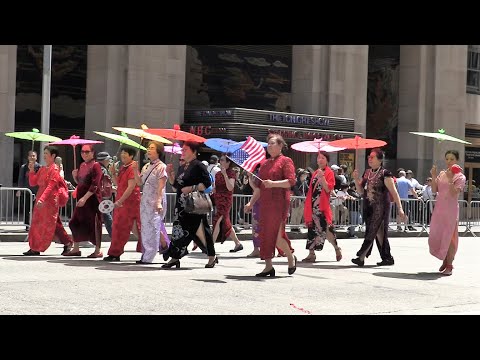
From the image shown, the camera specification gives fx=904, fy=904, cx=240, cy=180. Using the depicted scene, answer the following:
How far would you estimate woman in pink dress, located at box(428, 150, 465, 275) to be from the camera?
42.3 ft

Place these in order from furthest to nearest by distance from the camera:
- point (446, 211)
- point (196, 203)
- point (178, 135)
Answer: point (178, 135) < point (446, 211) < point (196, 203)

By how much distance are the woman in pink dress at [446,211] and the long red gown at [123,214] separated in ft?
14.5

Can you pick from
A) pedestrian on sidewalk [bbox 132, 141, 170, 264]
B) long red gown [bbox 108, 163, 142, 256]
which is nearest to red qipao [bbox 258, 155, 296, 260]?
pedestrian on sidewalk [bbox 132, 141, 170, 264]

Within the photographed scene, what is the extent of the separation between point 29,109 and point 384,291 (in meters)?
18.1

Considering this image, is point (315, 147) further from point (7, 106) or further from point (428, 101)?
point (428, 101)

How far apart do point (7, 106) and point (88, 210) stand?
34.5ft

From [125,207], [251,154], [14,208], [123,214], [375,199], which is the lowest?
[14,208]

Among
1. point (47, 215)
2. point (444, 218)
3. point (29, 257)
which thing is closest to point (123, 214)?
point (47, 215)

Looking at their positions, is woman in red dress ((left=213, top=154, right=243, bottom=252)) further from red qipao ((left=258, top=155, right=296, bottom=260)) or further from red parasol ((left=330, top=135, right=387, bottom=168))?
red qipao ((left=258, top=155, right=296, bottom=260))

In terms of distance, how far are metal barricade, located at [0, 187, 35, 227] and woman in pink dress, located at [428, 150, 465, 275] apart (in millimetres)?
9150

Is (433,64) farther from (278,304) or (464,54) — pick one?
(278,304)

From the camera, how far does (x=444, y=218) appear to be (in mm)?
12945
